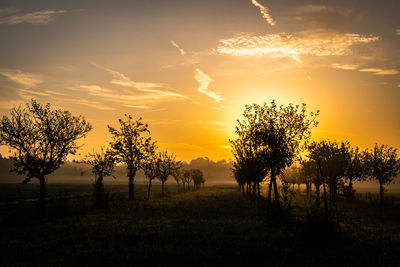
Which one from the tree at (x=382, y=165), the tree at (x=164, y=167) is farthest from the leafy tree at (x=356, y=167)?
the tree at (x=164, y=167)

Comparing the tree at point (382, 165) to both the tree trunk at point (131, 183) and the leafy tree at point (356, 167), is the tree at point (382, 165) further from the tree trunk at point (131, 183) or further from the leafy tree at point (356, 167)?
the tree trunk at point (131, 183)

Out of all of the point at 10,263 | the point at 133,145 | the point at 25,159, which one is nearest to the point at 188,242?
the point at 10,263

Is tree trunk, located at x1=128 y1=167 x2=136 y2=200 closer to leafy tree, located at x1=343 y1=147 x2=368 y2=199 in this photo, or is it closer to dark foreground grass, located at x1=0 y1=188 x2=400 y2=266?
dark foreground grass, located at x1=0 y1=188 x2=400 y2=266

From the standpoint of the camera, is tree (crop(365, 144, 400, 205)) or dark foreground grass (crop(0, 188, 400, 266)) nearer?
dark foreground grass (crop(0, 188, 400, 266))

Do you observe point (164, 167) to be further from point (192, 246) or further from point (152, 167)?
point (192, 246)

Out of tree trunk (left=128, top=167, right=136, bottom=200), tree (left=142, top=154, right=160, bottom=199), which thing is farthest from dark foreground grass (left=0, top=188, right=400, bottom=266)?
tree (left=142, top=154, right=160, bottom=199)

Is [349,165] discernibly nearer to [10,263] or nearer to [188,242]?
[188,242]

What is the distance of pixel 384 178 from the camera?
5131 centimetres

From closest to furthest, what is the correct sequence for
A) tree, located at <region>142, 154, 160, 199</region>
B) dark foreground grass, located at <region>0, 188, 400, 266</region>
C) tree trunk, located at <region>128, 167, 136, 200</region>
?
dark foreground grass, located at <region>0, 188, 400, 266</region>
tree trunk, located at <region>128, 167, 136, 200</region>
tree, located at <region>142, 154, 160, 199</region>

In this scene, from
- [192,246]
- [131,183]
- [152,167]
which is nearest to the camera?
[192,246]

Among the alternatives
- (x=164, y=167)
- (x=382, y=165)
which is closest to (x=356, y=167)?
(x=382, y=165)

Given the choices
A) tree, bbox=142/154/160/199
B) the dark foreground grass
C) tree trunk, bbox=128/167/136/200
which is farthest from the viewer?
tree, bbox=142/154/160/199

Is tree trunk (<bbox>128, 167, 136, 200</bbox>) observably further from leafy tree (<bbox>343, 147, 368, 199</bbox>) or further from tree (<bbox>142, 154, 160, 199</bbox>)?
leafy tree (<bbox>343, 147, 368, 199</bbox>)

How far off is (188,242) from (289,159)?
17.8 m
